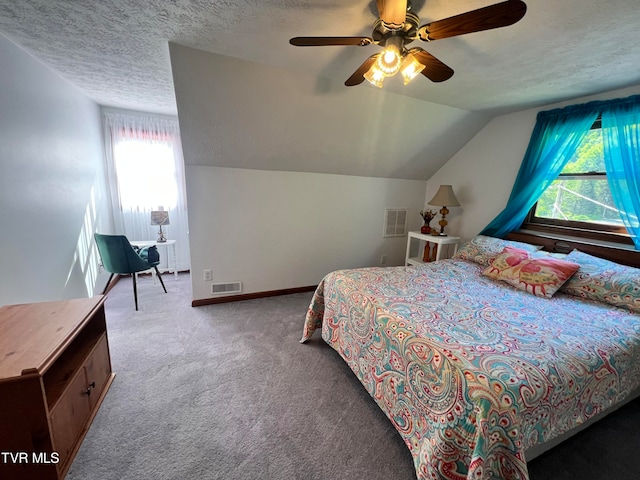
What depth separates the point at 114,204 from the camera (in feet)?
11.8

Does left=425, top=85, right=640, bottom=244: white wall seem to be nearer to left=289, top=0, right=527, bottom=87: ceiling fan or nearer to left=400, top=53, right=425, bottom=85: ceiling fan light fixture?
left=289, top=0, right=527, bottom=87: ceiling fan

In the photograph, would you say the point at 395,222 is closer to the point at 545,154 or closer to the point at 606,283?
the point at 545,154

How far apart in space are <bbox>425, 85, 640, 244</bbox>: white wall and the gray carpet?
81.9 inches

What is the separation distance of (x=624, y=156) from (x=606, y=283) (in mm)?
1094

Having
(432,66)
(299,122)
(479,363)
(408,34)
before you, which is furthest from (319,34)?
(479,363)

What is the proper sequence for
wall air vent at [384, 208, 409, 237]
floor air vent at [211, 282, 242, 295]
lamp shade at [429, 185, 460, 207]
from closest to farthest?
1. floor air vent at [211, 282, 242, 295]
2. lamp shade at [429, 185, 460, 207]
3. wall air vent at [384, 208, 409, 237]

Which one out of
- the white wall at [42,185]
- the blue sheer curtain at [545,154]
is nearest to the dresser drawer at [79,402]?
the white wall at [42,185]

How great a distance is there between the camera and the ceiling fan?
1008 millimetres

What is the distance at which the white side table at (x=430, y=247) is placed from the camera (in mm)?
3225

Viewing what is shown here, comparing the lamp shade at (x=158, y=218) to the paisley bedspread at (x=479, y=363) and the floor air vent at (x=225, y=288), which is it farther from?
the paisley bedspread at (x=479, y=363)

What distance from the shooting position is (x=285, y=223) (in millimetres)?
3223

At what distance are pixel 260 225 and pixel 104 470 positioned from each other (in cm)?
227

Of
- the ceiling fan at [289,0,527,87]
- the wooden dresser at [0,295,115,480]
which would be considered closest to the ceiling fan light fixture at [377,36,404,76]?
the ceiling fan at [289,0,527,87]

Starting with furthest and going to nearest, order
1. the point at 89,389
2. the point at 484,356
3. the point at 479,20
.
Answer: the point at 89,389 < the point at 484,356 < the point at 479,20
